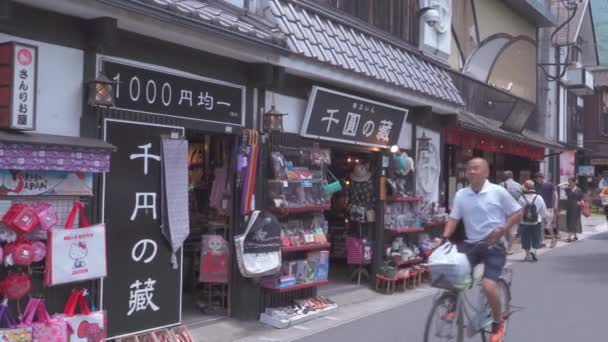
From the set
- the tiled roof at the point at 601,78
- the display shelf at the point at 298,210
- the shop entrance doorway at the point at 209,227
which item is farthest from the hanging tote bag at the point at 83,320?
the tiled roof at the point at 601,78

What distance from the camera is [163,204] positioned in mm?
7258

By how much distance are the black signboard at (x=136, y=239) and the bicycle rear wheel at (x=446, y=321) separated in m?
3.02

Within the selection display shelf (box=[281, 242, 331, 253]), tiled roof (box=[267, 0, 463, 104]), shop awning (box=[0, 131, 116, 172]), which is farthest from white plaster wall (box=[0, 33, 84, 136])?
display shelf (box=[281, 242, 331, 253])

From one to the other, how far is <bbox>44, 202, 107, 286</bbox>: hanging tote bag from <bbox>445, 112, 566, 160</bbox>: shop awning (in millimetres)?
9608

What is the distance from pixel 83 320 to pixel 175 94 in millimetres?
2686

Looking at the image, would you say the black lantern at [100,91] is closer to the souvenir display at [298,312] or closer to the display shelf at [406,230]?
the souvenir display at [298,312]

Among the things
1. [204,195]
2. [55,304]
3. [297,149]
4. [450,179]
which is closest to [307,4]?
[297,149]

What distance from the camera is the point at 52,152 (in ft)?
19.0

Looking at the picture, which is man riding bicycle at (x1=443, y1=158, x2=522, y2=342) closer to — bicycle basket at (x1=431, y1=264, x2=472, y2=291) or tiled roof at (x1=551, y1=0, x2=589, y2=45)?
bicycle basket at (x1=431, y1=264, x2=472, y2=291)

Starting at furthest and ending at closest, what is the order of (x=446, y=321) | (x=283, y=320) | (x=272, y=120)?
(x=272, y=120), (x=283, y=320), (x=446, y=321)

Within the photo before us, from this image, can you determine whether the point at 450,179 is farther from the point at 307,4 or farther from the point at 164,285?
the point at 164,285

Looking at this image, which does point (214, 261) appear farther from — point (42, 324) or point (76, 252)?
point (42, 324)

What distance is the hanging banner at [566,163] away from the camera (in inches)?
1092

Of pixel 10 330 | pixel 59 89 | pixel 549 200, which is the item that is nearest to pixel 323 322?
pixel 10 330
